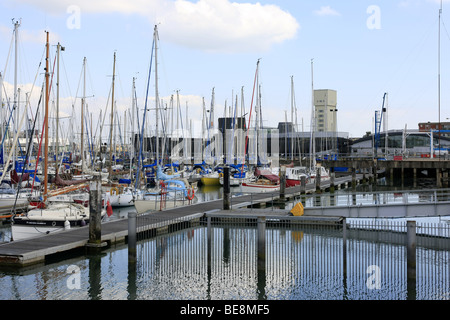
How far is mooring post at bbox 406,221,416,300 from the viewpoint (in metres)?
19.1

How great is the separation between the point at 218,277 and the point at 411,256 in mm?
7983

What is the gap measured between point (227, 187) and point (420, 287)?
17331 millimetres

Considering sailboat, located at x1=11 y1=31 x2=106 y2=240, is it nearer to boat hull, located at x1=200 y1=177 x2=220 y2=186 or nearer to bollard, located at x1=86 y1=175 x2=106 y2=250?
bollard, located at x1=86 y1=175 x2=106 y2=250

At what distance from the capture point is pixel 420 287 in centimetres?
1992

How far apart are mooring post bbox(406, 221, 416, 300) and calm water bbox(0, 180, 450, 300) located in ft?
0.64

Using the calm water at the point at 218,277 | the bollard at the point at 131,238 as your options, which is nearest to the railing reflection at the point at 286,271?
the calm water at the point at 218,277

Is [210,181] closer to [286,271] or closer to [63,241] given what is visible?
[63,241]

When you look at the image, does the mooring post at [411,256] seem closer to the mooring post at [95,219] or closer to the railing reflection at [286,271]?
the railing reflection at [286,271]

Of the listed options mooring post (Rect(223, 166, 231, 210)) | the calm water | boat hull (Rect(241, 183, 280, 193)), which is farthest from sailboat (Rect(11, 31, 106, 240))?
boat hull (Rect(241, 183, 280, 193))

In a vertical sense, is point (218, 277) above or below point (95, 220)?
below

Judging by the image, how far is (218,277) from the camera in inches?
864

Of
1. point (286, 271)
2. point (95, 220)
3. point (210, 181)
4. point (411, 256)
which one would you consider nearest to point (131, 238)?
point (95, 220)

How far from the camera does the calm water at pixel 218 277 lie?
19.6 metres
